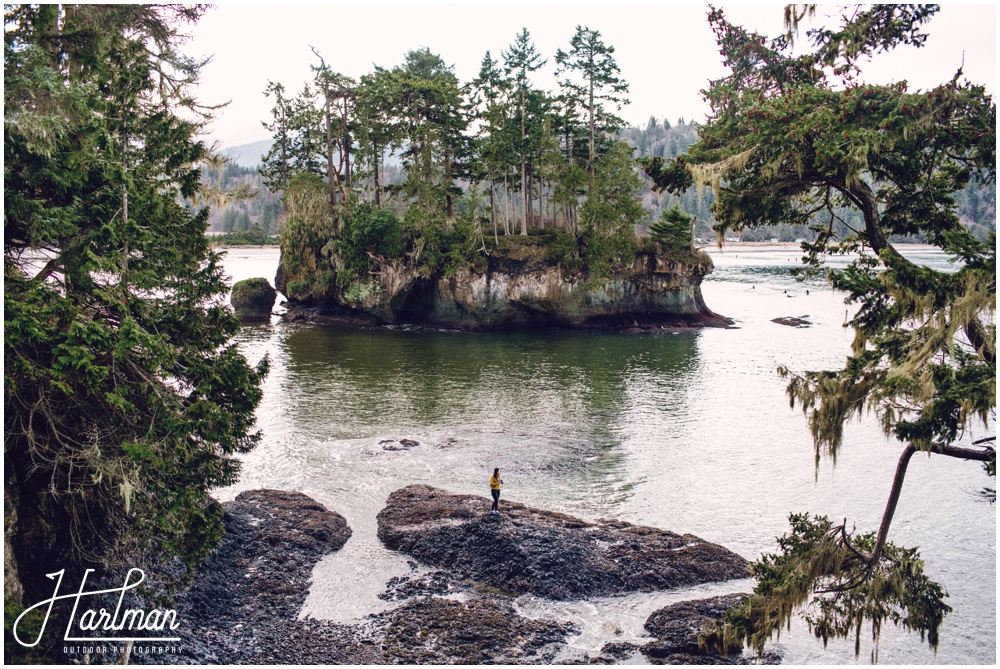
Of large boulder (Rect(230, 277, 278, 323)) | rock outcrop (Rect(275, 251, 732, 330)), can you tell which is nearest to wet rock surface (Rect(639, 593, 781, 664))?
rock outcrop (Rect(275, 251, 732, 330))

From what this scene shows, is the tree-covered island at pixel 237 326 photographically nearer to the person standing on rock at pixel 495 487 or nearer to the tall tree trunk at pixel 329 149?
the person standing on rock at pixel 495 487

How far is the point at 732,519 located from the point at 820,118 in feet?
44.8

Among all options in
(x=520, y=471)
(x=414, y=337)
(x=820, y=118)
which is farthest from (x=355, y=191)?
(x=820, y=118)

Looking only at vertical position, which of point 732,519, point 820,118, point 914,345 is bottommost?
point 732,519

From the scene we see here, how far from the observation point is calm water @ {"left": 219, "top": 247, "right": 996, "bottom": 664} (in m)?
15.7

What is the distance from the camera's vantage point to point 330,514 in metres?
19.4

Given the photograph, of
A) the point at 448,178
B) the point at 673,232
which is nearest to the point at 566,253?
the point at 673,232

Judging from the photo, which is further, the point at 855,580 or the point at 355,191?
the point at 355,191

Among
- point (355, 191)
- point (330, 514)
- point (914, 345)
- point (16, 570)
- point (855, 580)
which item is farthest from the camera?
point (355, 191)

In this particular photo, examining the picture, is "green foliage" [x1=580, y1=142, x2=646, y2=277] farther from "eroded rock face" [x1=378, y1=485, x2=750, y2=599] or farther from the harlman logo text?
the harlman logo text

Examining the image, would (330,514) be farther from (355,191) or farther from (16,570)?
(355,191)

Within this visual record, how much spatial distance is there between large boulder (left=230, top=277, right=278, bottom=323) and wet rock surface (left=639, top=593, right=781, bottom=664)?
51033 millimetres

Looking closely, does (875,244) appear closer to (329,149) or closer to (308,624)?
(308,624)

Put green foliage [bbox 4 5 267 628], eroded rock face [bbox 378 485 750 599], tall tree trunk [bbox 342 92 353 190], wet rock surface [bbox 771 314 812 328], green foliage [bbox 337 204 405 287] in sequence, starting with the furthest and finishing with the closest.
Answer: wet rock surface [bbox 771 314 812 328] < tall tree trunk [bbox 342 92 353 190] < green foliage [bbox 337 204 405 287] < eroded rock face [bbox 378 485 750 599] < green foliage [bbox 4 5 267 628]
